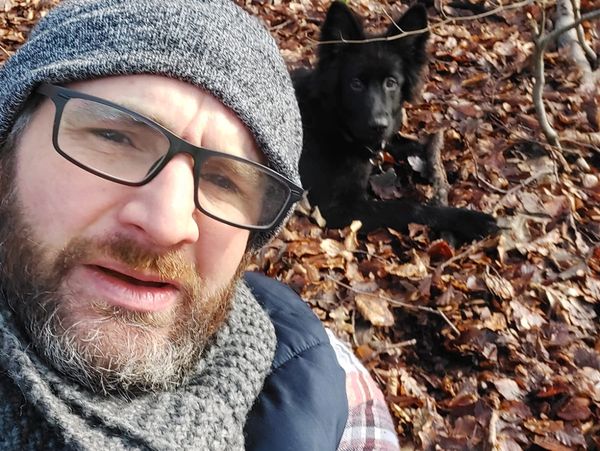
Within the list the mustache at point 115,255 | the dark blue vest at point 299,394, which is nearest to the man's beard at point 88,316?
the mustache at point 115,255

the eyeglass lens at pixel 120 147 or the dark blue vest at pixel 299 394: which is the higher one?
the eyeglass lens at pixel 120 147

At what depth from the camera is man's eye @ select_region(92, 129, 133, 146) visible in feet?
4.81

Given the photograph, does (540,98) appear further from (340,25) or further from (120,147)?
(120,147)

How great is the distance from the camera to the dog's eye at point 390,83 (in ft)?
15.7

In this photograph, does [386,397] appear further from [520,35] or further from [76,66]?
[520,35]

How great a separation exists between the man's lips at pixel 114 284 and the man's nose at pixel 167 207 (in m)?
0.11

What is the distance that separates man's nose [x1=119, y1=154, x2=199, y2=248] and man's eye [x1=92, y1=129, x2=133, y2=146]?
13cm

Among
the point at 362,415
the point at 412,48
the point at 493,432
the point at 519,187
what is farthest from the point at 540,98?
the point at 362,415

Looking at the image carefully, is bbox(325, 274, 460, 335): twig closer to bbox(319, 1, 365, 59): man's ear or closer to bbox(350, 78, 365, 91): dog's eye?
bbox(350, 78, 365, 91): dog's eye

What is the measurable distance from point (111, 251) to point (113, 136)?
1.02 feet

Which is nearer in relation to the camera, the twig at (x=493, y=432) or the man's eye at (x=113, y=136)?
the man's eye at (x=113, y=136)

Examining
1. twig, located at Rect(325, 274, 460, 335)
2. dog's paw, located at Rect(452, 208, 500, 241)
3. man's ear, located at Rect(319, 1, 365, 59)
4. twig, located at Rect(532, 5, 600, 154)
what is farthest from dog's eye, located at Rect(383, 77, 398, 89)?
twig, located at Rect(325, 274, 460, 335)

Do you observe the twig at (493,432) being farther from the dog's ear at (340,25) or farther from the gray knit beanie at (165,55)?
the dog's ear at (340,25)

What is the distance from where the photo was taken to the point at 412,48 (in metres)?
4.90
